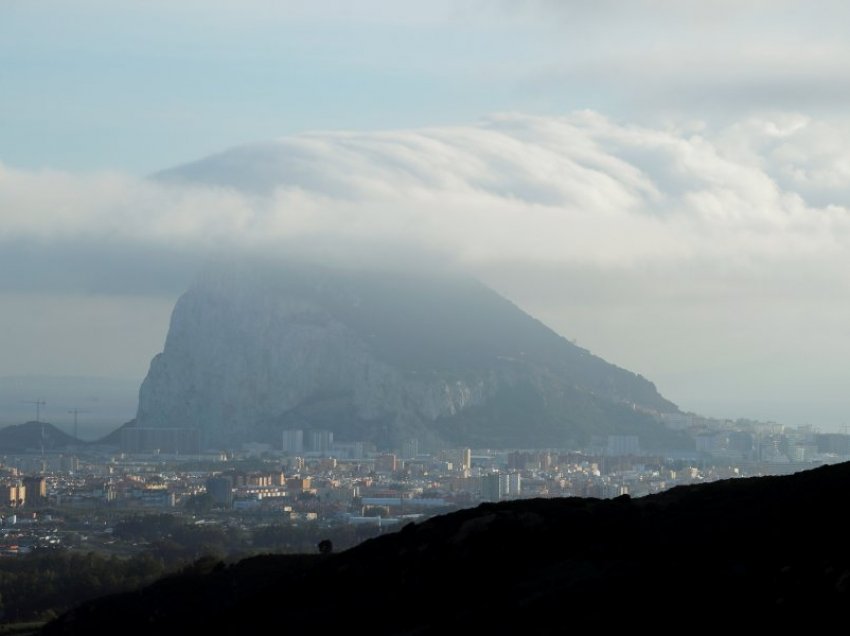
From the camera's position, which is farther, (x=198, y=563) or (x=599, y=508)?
(x=198, y=563)

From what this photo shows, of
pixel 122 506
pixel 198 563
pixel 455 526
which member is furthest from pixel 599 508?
pixel 122 506

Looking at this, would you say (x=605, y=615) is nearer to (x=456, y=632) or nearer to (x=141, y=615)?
(x=456, y=632)

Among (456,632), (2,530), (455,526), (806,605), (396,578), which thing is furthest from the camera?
(2,530)

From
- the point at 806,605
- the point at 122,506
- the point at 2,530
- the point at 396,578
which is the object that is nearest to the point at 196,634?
the point at 396,578

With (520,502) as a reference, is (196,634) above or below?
below

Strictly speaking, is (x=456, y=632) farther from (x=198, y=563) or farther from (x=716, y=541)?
(x=198, y=563)

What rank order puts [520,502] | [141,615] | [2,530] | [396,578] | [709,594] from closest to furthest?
→ [709,594]
[396,578]
[520,502]
[141,615]
[2,530]
